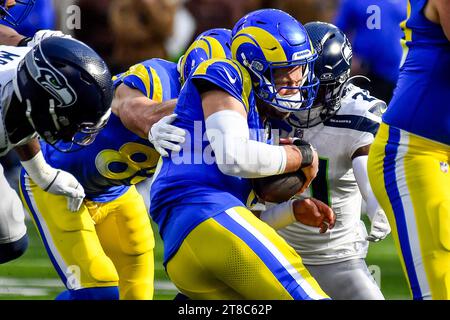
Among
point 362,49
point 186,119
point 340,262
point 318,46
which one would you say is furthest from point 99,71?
point 362,49

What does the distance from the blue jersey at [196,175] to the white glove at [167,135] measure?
0.03m

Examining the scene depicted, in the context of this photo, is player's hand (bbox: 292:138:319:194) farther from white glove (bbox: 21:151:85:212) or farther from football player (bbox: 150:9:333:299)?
white glove (bbox: 21:151:85:212)

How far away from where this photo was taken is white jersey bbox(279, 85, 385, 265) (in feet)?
17.7

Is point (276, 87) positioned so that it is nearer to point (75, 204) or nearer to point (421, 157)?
point (421, 157)

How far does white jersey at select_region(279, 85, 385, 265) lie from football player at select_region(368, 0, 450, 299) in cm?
88

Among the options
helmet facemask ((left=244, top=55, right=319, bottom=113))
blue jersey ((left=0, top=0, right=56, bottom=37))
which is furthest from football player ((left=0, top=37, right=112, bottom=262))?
blue jersey ((left=0, top=0, right=56, bottom=37))

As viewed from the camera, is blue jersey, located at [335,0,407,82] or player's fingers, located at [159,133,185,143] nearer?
player's fingers, located at [159,133,185,143]

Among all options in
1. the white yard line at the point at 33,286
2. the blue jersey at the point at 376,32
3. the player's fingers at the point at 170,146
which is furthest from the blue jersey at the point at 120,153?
the blue jersey at the point at 376,32

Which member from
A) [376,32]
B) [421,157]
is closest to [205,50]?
[421,157]

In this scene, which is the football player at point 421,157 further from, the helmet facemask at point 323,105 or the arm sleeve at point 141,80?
the arm sleeve at point 141,80

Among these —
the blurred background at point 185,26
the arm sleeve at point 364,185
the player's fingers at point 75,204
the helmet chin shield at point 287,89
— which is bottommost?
the blurred background at point 185,26

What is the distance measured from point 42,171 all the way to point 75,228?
1.39ft

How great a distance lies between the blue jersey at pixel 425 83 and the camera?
435 cm

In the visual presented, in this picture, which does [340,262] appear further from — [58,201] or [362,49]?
[362,49]
